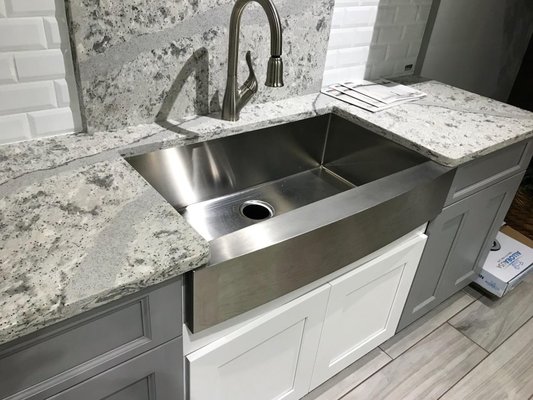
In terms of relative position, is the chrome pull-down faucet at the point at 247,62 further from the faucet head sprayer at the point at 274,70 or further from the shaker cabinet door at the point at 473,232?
the shaker cabinet door at the point at 473,232

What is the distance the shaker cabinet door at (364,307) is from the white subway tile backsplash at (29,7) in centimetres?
93

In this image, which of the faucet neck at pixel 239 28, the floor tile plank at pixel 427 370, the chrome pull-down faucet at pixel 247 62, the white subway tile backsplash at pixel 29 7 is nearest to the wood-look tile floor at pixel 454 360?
the floor tile plank at pixel 427 370

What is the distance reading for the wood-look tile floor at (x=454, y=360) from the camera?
62.9 inches

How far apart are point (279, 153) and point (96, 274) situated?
2.75 ft

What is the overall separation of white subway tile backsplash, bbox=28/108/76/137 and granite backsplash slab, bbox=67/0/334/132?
0.05 metres

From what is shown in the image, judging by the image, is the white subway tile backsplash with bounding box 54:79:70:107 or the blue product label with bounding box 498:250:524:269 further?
the blue product label with bounding box 498:250:524:269

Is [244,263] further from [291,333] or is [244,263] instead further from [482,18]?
[482,18]

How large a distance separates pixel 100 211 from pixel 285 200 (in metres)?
0.65

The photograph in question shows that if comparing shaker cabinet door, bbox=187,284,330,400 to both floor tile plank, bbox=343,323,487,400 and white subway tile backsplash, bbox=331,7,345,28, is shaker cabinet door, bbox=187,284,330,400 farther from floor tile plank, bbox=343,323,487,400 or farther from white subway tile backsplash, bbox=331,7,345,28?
white subway tile backsplash, bbox=331,7,345,28

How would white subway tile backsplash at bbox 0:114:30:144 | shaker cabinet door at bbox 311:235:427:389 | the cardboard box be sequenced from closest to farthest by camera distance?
1. white subway tile backsplash at bbox 0:114:30:144
2. shaker cabinet door at bbox 311:235:427:389
3. the cardboard box

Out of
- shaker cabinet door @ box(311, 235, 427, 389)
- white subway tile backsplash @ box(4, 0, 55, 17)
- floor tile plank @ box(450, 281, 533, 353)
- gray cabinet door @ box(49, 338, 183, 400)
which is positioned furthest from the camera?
floor tile plank @ box(450, 281, 533, 353)

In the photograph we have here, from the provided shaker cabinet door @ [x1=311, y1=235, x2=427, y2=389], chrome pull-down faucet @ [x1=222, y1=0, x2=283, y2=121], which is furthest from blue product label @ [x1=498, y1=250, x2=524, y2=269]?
chrome pull-down faucet @ [x1=222, y1=0, x2=283, y2=121]

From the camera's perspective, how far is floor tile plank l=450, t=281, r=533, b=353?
1847mm

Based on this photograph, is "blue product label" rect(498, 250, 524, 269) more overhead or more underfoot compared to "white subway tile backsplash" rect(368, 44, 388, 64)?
more underfoot
